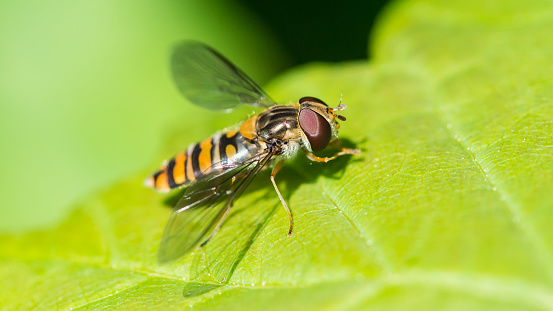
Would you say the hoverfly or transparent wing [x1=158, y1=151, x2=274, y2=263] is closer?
transparent wing [x1=158, y1=151, x2=274, y2=263]

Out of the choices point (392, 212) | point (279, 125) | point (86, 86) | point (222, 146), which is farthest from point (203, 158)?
point (86, 86)

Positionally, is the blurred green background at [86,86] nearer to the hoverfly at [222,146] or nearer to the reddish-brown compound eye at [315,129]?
the hoverfly at [222,146]

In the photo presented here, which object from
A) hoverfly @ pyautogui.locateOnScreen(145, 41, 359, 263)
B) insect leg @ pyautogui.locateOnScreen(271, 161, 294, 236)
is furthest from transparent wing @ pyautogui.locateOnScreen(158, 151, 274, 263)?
insect leg @ pyautogui.locateOnScreen(271, 161, 294, 236)

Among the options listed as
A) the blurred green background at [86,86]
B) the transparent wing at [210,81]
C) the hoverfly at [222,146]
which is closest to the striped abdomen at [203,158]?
the hoverfly at [222,146]

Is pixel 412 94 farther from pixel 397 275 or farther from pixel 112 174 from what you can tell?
pixel 112 174

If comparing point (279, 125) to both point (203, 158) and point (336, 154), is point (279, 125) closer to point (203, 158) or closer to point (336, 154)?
point (336, 154)

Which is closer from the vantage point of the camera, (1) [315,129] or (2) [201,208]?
(2) [201,208]

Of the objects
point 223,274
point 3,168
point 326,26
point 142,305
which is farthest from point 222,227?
point 326,26

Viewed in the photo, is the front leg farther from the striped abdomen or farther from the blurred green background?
the blurred green background
